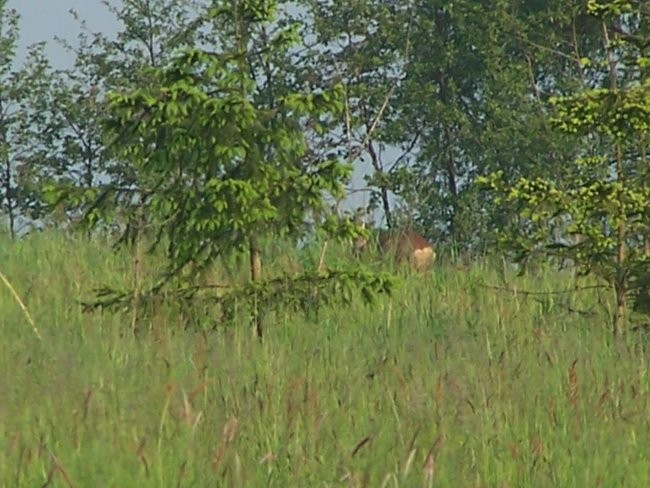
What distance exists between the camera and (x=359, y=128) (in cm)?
3859

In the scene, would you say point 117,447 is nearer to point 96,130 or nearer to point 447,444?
point 447,444

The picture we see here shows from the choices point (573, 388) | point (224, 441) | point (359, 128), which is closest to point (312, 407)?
point (224, 441)

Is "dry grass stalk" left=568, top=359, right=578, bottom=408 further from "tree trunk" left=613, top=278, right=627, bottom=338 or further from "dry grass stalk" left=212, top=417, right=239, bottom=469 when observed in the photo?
"tree trunk" left=613, top=278, right=627, bottom=338

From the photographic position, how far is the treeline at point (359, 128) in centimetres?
927

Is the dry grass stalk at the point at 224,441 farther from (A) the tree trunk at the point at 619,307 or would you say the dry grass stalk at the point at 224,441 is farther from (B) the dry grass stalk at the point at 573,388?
(A) the tree trunk at the point at 619,307

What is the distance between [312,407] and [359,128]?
33127mm

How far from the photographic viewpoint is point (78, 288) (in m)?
11.1

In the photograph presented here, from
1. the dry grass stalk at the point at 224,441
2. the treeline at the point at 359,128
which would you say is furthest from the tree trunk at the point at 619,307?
the dry grass stalk at the point at 224,441

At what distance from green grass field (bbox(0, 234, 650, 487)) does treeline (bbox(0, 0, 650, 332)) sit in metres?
1.01

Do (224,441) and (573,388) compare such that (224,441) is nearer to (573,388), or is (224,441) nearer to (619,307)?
(573,388)

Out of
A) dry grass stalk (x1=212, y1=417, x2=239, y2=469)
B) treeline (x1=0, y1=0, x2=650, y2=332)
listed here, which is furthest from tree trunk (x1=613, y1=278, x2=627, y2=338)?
dry grass stalk (x1=212, y1=417, x2=239, y2=469)

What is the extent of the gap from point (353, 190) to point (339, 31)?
26.8 m

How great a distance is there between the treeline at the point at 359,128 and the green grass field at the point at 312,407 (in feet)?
3.30

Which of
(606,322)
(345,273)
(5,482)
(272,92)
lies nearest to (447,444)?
(5,482)
